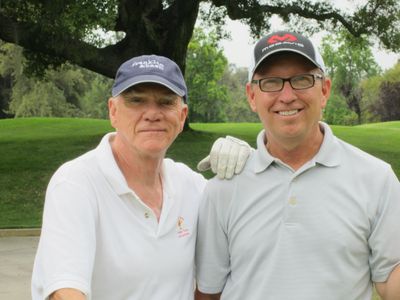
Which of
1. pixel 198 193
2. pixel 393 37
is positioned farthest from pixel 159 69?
pixel 393 37

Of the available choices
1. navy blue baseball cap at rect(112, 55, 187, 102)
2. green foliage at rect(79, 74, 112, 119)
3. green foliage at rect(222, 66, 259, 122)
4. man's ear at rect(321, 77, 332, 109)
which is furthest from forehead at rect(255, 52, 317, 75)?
green foliage at rect(222, 66, 259, 122)

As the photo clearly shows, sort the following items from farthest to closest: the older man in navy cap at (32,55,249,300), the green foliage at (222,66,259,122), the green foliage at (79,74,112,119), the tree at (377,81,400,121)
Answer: the green foliage at (222,66,259,122), the green foliage at (79,74,112,119), the tree at (377,81,400,121), the older man in navy cap at (32,55,249,300)

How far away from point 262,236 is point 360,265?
400 mm

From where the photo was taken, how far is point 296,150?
114 inches

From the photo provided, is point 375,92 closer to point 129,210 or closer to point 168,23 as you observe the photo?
point 168,23

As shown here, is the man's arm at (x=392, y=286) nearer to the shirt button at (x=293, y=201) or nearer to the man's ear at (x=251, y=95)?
the shirt button at (x=293, y=201)

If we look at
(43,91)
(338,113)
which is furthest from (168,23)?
(338,113)

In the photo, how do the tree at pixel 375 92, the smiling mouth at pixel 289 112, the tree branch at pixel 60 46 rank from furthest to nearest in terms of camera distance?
the tree at pixel 375 92 → the tree branch at pixel 60 46 → the smiling mouth at pixel 289 112

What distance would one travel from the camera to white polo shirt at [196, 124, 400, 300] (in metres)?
2.72

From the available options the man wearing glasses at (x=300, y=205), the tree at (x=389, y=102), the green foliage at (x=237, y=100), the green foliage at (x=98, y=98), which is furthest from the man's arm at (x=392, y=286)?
the green foliage at (x=237, y=100)

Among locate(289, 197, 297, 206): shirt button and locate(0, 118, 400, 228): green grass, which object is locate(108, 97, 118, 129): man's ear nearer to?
locate(289, 197, 297, 206): shirt button

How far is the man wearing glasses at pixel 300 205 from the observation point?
2723 millimetres

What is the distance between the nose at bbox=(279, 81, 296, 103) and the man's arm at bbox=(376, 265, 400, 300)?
2.57 feet

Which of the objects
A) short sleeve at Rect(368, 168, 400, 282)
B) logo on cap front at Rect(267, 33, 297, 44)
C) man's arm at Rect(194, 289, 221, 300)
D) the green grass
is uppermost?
logo on cap front at Rect(267, 33, 297, 44)
